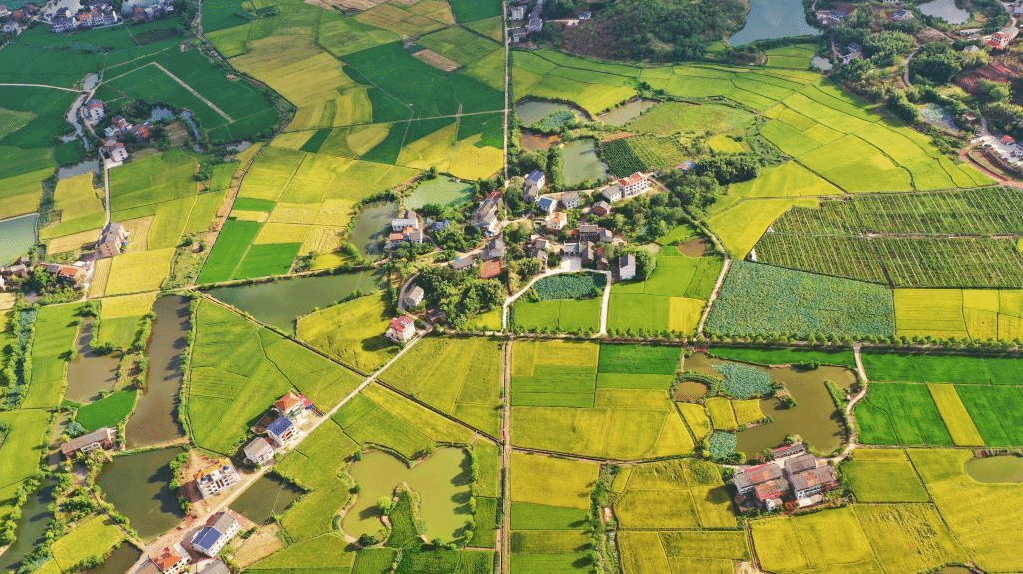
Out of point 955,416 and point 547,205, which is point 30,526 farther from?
point 955,416

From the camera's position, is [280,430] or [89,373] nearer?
[280,430]

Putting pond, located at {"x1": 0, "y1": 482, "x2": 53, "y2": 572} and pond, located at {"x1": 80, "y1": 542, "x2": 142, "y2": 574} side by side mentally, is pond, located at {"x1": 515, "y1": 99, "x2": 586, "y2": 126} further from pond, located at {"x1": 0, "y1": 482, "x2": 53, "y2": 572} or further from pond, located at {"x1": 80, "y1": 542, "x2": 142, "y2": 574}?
pond, located at {"x1": 0, "y1": 482, "x2": 53, "y2": 572}

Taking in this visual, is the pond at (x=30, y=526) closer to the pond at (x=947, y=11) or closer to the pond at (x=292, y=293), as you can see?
the pond at (x=292, y=293)

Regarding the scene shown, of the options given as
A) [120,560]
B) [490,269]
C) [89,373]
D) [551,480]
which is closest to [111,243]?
[89,373]

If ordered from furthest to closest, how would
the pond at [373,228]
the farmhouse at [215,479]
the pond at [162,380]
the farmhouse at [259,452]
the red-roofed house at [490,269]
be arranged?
1. the pond at [373,228]
2. the red-roofed house at [490,269]
3. the pond at [162,380]
4. the farmhouse at [259,452]
5. the farmhouse at [215,479]

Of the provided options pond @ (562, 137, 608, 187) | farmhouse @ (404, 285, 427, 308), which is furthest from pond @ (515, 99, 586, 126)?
farmhouse @ (404, 285, 427, 308)

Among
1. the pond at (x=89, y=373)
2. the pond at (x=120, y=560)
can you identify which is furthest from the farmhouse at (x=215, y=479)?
the pond at (x=89, y=373)
